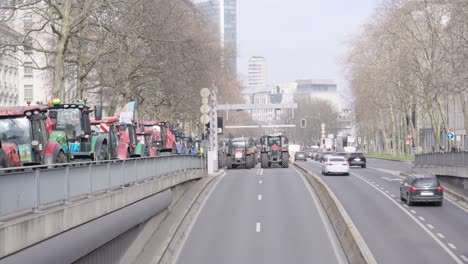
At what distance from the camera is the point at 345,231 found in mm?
28500

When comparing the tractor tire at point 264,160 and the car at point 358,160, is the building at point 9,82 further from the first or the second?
the car at point 358,160

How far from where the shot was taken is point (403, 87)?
266 ft

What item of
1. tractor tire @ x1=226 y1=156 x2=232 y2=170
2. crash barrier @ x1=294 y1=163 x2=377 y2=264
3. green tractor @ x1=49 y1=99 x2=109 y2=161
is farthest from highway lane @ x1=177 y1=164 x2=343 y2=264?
tractor tire @ x1=226 y1=156 x2=232 y2=170

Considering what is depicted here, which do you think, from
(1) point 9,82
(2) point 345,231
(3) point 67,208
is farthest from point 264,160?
(3) point 67,208

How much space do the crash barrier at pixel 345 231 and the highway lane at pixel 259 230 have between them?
0.49 metres

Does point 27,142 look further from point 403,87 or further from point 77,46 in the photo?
point 403,87

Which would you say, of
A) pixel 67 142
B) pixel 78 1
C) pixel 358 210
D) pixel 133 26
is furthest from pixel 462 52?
pixel 67 142

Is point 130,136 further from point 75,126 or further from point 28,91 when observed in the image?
point 28,91

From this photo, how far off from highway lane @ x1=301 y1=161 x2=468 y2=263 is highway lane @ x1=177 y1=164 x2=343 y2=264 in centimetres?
173

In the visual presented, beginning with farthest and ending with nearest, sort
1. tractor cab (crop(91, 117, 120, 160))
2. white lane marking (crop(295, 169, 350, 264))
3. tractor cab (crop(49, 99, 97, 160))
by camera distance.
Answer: white lane marking (crop(295, 169, 350, 264))
tractor cab (crop(91, 117, 120, 160))
tractor cab (crop(49, 99, 97, 160))

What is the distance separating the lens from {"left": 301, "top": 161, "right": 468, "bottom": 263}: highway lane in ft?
82.2

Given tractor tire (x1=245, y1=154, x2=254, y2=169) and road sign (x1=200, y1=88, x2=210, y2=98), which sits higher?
road sign (x1=200, y1=88, x2=210, y2=98)

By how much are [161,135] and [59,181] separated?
2736cm

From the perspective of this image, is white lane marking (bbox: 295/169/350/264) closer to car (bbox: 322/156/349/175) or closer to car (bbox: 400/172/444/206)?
car (bbox: 400/172/444/206)
